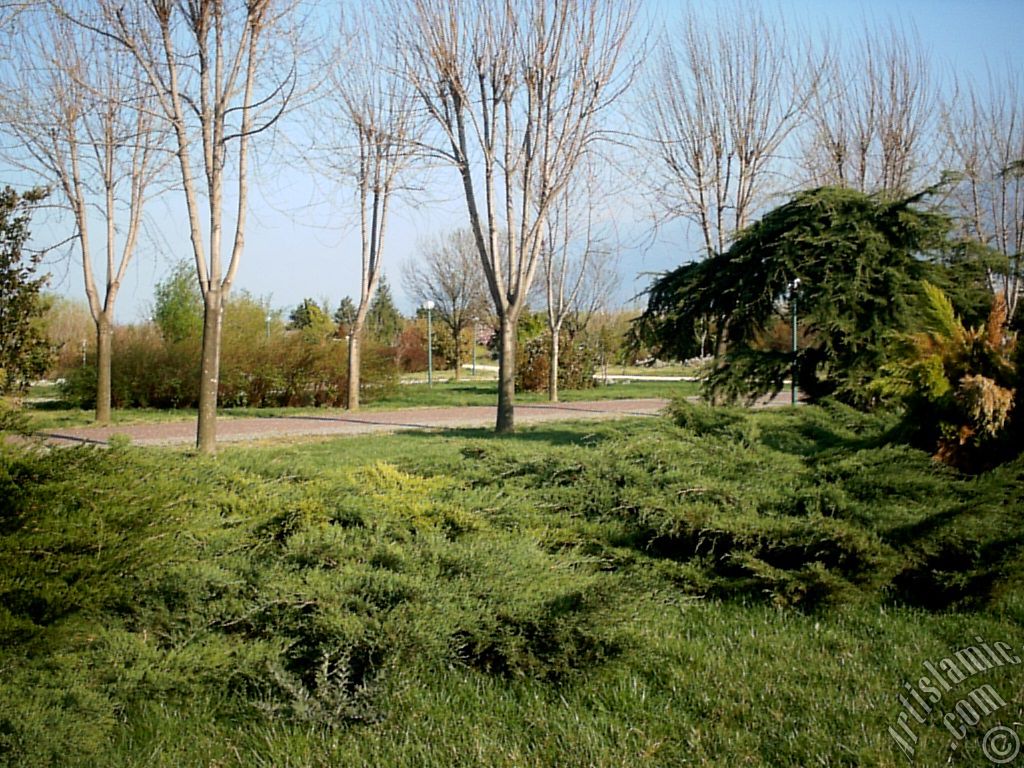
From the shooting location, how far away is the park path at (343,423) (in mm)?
14617

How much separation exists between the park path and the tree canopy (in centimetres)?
358

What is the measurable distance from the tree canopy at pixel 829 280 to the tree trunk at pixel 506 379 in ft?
14.8

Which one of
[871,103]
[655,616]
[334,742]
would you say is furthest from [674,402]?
[871,103]

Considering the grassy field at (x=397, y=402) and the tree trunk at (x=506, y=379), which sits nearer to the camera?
the tree trunk at (x=506, y=379)

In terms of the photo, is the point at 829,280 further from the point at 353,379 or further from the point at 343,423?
the point at 353,379

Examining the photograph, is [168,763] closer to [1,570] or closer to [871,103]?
[1,570]

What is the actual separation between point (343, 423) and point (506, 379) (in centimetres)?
523

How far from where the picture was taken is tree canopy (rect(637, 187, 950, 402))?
857cm

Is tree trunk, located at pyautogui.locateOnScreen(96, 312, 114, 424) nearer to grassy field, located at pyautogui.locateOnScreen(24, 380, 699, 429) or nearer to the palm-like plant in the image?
grassy field, located at pyautogui.locateOnScreen(24, 380, 699, 429)

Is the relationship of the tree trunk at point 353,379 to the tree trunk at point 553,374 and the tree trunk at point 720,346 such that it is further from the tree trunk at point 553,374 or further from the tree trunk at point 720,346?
the tree trunk at point 720,346

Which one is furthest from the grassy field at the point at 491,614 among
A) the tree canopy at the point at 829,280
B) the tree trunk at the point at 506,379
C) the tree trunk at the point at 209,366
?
the tree trunk at the point at 506,379

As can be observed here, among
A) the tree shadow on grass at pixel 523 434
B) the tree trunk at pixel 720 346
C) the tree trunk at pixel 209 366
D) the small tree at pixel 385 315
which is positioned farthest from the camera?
the small tree at pixel 385 315

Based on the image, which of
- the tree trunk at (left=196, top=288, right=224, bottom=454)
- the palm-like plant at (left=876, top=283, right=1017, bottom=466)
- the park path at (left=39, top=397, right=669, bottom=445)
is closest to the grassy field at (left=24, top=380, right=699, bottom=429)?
the park path at (left=39, top=397, right=669, bottom=445)

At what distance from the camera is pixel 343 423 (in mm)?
17438
